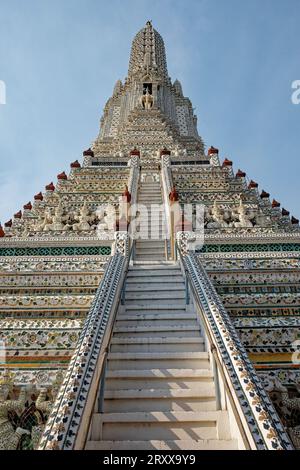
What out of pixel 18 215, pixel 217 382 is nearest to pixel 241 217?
pixel 217 382

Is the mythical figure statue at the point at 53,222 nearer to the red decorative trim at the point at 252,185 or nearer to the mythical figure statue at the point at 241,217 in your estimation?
the mythical figure statue at the point at 241,217

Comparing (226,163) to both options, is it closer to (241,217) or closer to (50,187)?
(241,217)

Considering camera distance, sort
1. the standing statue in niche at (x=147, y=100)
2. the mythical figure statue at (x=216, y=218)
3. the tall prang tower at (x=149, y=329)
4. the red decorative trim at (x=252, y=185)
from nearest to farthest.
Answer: the tall prang tower at (x=149, y=329)
the mythical figure statue at (x=216, y=218)
the red decorative trim at (x=252, y=185)
the standing statue in niche at (x=147, y=100)

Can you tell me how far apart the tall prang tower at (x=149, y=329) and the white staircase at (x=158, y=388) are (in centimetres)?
1

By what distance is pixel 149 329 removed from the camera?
4.99 meters

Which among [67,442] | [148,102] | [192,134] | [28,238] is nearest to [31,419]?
[67,442]

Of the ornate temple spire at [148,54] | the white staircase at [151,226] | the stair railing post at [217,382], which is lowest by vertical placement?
the stair railing post at [217,382]

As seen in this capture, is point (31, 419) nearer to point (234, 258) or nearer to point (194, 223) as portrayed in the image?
point (234, 258)

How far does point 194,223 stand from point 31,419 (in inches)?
250

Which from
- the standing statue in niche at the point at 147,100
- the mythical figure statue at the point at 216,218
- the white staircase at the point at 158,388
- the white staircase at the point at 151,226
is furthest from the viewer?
the standing statue in niche at the point at 147,100

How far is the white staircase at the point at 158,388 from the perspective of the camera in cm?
342

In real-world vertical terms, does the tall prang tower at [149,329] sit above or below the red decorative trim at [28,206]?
below

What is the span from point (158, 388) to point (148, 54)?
2908cm

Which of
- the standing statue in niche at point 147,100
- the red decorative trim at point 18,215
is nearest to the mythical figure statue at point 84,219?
the red decorative trim at point 18,215
